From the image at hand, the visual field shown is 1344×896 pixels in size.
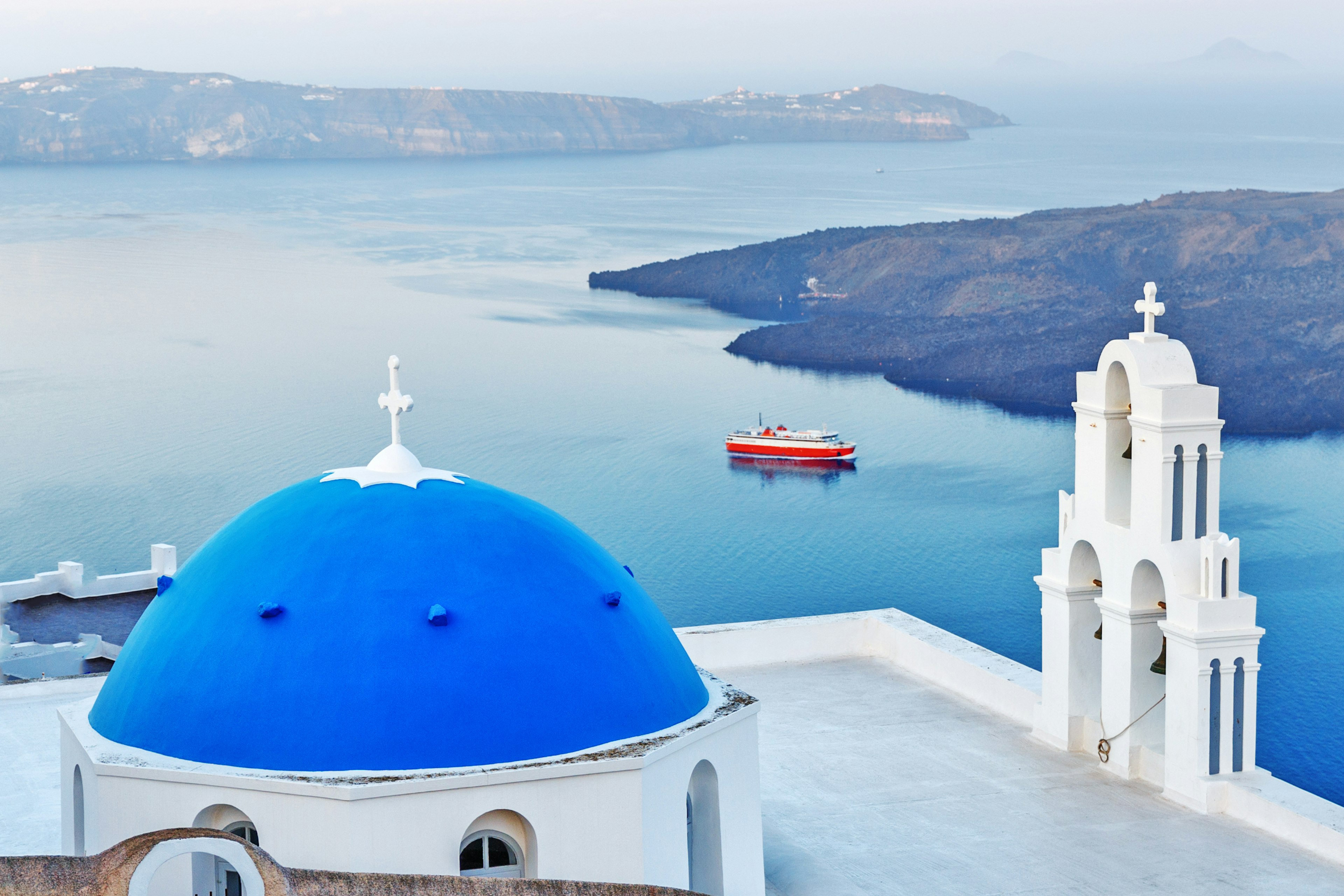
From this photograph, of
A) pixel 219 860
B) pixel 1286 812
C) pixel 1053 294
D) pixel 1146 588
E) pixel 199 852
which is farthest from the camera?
pixel 1053 294

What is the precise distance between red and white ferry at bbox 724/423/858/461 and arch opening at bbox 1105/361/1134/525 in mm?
50390

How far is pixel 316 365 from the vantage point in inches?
3344

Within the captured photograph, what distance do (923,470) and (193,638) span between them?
5725cm

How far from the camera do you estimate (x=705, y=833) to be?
1157 centimetres

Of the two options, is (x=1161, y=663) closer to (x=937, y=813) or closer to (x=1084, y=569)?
(x=1084, y=569)

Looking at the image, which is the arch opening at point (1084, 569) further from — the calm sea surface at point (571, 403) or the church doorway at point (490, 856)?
the calm sea surface at point (571, 403)

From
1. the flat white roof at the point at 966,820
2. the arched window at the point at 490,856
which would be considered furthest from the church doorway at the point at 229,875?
the flat white roof at the point at 966,820

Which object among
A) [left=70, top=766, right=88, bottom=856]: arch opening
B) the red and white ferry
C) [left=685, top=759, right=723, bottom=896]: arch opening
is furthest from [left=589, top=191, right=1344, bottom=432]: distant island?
[left=70, top=766, right=88, bottom=856]: arch opening

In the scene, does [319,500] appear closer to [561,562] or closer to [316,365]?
[561,562]

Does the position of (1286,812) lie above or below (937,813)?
above

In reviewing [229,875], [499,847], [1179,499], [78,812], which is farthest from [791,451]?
[229,875]

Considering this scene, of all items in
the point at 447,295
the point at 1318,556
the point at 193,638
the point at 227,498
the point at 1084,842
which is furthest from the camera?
the point at 447,295

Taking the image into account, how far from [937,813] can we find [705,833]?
4.25 metres

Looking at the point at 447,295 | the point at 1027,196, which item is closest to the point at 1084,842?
the point at 447,295
